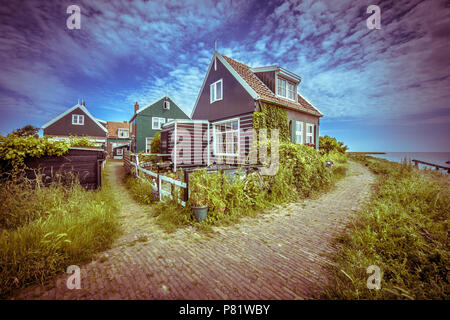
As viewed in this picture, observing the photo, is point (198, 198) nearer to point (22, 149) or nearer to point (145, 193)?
point (145, 193)

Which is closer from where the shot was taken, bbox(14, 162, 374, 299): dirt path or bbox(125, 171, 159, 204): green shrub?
bbox(14, 162, 374, 299): dirt path

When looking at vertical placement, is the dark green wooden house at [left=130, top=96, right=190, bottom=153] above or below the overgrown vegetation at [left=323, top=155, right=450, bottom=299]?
above

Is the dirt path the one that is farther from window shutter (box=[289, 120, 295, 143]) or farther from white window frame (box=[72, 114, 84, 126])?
white window frame (box=[72, 114, 84, 126])

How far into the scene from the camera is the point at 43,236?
2766 mm

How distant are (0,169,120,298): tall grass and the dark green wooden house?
1912 centimetres

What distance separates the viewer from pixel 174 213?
4.55 m

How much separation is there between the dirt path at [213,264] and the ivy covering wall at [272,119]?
6166 mm

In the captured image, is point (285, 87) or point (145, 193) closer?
point (145, 193)

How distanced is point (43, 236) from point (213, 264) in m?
2.72

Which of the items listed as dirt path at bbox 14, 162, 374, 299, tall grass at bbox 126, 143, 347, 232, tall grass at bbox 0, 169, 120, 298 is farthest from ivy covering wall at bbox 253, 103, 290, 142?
tall grass at bbox 0, 169, 120, 298

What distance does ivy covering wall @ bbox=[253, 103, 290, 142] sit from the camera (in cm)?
959

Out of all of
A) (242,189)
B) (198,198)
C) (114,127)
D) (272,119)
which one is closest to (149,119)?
(114,127)
